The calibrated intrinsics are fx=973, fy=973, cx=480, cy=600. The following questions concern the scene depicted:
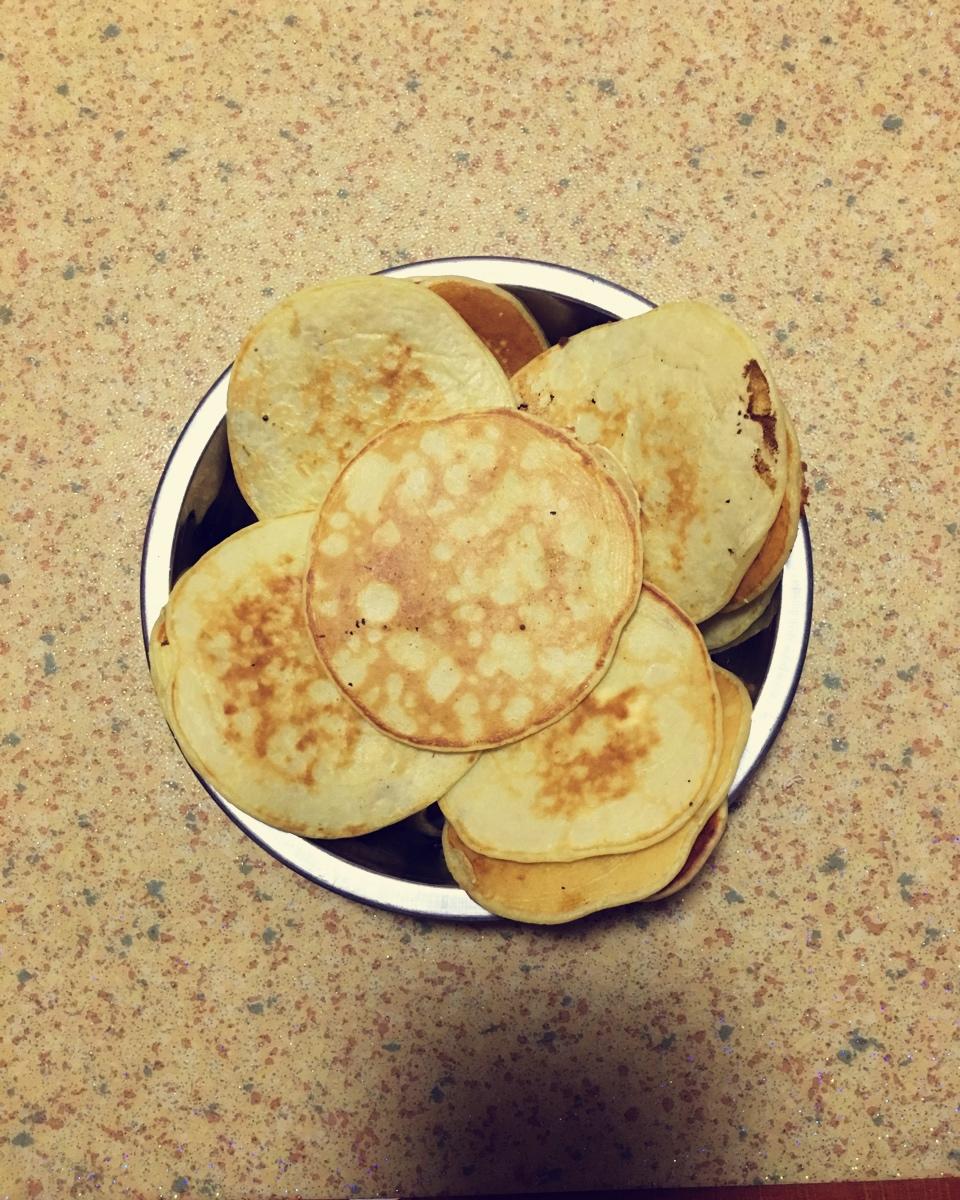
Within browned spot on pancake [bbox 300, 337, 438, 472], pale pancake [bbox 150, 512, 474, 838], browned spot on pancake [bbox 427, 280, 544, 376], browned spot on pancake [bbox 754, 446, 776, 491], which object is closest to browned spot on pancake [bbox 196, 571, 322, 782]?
pale pancake [bbox 150, 512, 474, 838]

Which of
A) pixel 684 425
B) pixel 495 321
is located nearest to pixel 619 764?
pixel 684 425

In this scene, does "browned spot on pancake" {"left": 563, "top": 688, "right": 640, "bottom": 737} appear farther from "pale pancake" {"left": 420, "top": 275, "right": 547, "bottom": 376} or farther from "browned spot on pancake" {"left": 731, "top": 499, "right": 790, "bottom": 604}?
"pale pancake" {"left": 420, "top": 275, "right": 547, "bottom": 376}

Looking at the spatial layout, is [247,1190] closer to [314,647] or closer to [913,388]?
[314,647]

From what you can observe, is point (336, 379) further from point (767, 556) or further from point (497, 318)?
point (767, 556)

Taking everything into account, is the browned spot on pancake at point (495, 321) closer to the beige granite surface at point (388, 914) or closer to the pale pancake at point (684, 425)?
the pale pancake at point (684, 425)

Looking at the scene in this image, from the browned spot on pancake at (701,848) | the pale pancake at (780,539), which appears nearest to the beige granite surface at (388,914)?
the browned spot on pancake at (701,848)

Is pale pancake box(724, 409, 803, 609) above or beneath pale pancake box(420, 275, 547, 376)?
beneath

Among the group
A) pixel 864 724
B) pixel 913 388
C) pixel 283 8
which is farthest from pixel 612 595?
pixel 283 8
